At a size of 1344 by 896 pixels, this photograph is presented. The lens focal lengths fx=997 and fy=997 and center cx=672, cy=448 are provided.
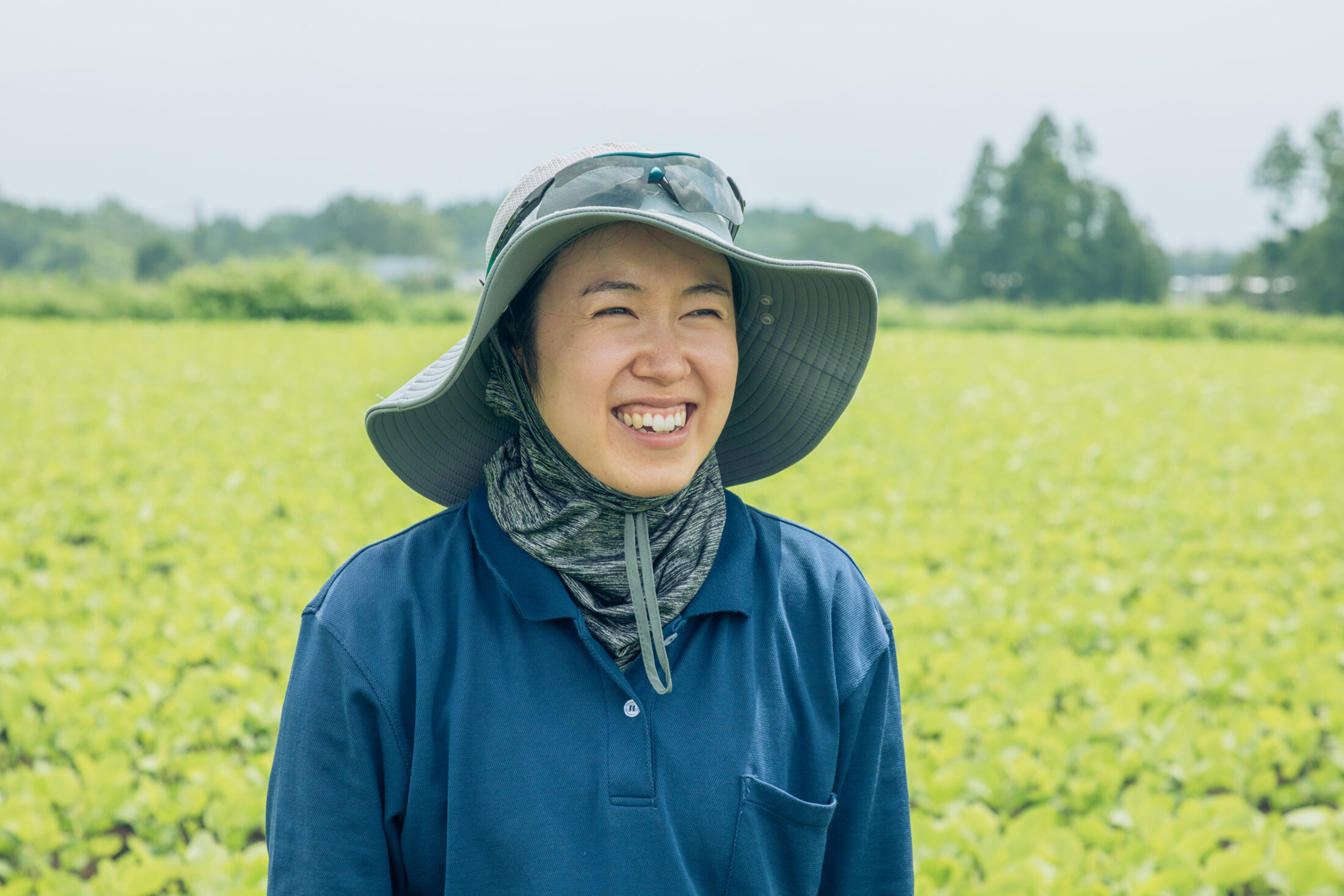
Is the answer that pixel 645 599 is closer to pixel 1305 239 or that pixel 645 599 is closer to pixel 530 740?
pixel 530 740

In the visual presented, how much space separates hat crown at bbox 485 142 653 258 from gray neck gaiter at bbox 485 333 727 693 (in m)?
0.15

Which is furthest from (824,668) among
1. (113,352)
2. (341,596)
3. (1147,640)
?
(113,352)

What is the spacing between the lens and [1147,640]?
12.3 ft

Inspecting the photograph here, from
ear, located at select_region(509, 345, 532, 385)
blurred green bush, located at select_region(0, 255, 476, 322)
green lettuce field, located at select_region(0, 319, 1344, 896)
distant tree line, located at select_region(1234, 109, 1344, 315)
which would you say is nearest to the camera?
ear, located at select_region(509, 345, 532, 385)

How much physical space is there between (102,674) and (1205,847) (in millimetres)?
3127

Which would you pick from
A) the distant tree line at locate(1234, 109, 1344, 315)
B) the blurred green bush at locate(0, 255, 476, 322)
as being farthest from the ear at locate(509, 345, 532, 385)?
the distant tree line at locate(1234, 109, 1344, 315)

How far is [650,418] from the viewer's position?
1.14 metres

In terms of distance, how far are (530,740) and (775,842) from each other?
33 cm

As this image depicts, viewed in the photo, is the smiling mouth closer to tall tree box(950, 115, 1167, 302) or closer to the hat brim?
the hat brim

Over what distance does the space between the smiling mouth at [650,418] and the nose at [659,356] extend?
0.04m

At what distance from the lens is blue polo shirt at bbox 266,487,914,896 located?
43.7 inches

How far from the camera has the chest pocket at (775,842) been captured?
1163 mm

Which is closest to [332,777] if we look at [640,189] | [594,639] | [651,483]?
[594,639]

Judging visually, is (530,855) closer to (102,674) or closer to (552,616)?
(552,616)
